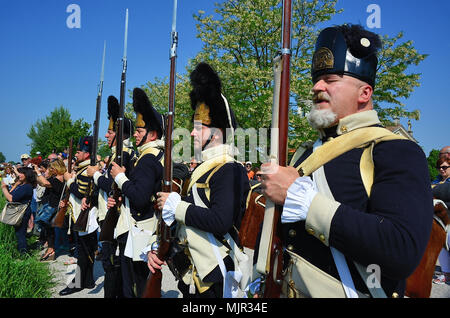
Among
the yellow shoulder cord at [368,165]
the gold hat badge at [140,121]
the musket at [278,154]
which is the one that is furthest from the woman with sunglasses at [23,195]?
the yellow shoulder cord at [368,165]

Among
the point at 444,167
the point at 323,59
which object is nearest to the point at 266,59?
the point at 444,167

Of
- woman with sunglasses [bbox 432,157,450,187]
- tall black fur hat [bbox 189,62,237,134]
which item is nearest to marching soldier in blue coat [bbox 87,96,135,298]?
tall black fur hat [bbox 189,62,237,134]

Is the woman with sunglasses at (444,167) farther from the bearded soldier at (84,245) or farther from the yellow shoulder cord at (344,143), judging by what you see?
the bearded soldier at (84,245)

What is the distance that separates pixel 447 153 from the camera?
19.4ft

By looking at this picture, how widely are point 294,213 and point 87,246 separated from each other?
4972 mm

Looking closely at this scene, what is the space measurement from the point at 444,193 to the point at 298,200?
15.7 feet

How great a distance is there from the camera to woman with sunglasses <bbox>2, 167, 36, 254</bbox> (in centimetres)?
739

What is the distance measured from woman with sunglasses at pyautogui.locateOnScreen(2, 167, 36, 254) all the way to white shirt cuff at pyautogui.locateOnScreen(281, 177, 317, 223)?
24.7ft

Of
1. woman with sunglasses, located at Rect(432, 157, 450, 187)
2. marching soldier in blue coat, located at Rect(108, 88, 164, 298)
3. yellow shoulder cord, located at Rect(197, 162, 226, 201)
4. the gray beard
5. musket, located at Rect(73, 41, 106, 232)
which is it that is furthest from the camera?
woman with sunglasses, located at Rect(432, 157, 450, 187)

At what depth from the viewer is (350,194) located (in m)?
1.61

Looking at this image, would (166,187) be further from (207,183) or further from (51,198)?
(51,198)

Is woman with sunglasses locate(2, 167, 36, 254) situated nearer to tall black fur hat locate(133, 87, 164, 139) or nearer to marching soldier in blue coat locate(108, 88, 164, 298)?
tall black fur hat locate(133, 87, 164, 139)

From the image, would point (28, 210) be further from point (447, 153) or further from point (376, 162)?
point (447, 153)
